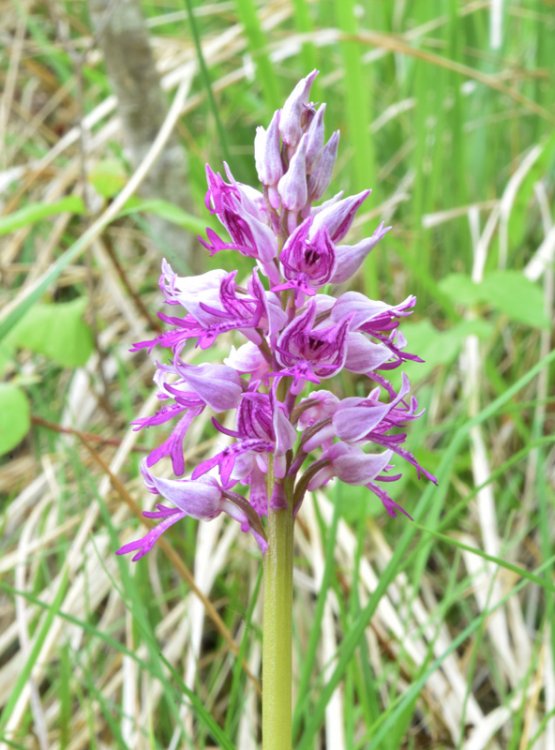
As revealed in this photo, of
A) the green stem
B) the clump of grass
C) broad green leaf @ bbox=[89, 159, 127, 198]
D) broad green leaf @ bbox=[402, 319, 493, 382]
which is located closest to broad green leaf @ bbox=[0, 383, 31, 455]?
the clump of grass

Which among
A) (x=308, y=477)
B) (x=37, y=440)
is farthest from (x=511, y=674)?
(x=37, y=440)

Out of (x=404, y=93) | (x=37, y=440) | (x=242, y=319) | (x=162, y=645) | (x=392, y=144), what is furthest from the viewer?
(x=392, y=144)

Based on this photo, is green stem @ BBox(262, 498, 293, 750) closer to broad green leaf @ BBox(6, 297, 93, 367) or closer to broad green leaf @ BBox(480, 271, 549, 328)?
broad green leaf @ BBox(480, 271, 549, 328)

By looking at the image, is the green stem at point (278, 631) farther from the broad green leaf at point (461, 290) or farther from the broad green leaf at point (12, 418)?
the broad green leaf at point (461, 290)

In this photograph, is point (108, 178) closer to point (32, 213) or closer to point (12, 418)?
point (32, 213)

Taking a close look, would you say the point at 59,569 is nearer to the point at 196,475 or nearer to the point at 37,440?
the point at 37,440

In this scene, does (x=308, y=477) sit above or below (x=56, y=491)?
above

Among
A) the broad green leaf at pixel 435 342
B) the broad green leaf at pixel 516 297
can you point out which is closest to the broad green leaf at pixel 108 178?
the broad green leaf at pixel 435 342
